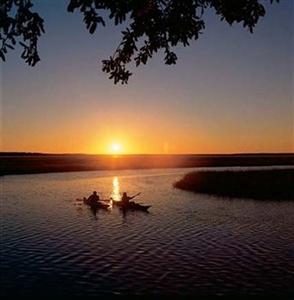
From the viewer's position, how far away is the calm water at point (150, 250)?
1516 centimetres

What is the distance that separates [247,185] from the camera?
46.4 meters

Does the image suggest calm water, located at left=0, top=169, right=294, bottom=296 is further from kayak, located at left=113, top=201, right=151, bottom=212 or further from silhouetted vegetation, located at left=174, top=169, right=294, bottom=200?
silhouetted vegetation, located at left=174, top=169, right=294, bottom=200

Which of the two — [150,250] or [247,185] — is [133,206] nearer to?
[150,250]

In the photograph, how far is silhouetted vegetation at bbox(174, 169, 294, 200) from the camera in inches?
1649

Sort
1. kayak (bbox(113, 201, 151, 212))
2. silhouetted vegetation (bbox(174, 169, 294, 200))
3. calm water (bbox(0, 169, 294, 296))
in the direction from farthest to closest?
silhouetted vegetation (bbox(174, 169, 294, 200)), kayak (bbox(113, 201, 151, 212)), calm water (bbox(0, 169, 294, 296))

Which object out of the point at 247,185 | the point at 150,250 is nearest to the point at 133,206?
the point at 150,250

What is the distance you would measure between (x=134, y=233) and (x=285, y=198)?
18.5 m

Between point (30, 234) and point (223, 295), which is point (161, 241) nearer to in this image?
point (30, 234)

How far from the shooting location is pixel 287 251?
20.2 metres

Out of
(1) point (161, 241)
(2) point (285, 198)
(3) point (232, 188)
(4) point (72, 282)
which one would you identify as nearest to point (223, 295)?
(4) point (72, 282)

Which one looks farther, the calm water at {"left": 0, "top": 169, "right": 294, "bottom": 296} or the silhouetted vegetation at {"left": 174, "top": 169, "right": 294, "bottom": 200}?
the silhouetted vegetation at {"left": 174, "top": 169, "right": 294, "bottom": 200}

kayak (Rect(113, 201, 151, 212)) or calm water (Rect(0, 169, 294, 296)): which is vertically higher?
kayak (Rect(113, 201, 151, 212))

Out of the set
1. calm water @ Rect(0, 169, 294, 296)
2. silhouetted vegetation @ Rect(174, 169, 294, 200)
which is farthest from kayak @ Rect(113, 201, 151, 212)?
silhouetted vegetation @ Rect(174, 169, 294, 200)

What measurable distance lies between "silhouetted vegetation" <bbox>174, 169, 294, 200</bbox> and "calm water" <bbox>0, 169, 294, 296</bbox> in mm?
6160
